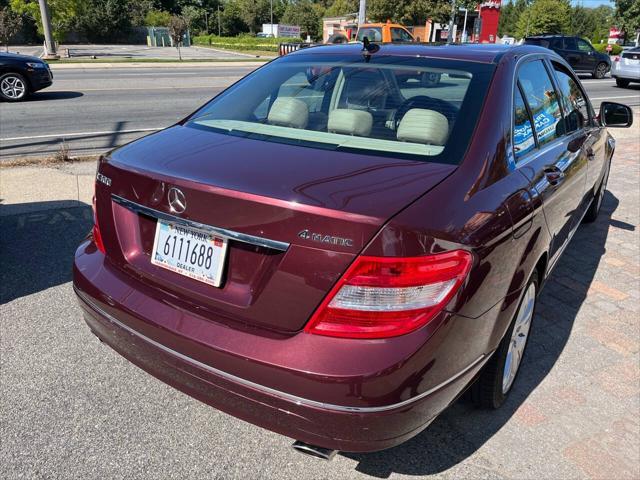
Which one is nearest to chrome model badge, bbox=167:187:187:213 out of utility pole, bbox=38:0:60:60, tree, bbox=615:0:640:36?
utility pole, bbox=38:0:60:60

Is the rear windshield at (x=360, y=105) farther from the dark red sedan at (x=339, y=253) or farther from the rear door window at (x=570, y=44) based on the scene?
the rear door window at (x=570, y=44)

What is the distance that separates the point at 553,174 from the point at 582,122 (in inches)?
58.1

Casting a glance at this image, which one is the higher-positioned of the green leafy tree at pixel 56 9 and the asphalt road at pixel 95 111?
the green leafy tree at pixel 56 9

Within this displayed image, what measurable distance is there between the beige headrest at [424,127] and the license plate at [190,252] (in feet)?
3.23

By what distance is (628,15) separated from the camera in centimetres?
5769

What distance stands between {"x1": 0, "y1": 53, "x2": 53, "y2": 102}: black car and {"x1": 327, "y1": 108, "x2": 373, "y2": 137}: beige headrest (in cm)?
1240

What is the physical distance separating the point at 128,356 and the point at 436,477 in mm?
1418

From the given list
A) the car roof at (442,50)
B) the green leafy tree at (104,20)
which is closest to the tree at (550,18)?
the green leafy tree at (104,20)

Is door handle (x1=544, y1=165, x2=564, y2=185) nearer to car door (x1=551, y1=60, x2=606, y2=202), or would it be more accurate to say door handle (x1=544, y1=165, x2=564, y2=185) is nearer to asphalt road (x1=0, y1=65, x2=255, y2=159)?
car door (x1=551, y1=60, x2=606, y2=202)

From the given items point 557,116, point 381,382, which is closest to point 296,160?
point 381,382

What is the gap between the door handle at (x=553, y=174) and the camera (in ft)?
8.85

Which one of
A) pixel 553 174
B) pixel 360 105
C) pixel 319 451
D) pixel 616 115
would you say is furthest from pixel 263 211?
pixel 616 115

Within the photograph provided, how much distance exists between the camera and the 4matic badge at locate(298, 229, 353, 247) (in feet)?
5.60

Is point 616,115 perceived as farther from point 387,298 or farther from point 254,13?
point 254,13
